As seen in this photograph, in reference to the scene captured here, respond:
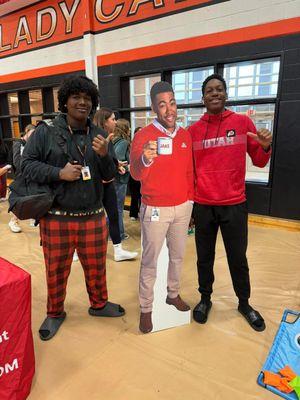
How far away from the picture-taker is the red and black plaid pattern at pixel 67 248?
1.82 metres

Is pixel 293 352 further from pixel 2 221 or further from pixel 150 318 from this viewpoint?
pixel 2 221

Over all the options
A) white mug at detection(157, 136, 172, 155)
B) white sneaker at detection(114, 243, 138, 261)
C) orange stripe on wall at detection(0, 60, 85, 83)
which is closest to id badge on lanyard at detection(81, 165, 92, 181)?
white mug at detection(157, 136, 172, 155)

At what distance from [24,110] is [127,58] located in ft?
11.2

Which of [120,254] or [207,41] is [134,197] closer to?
[120,254]

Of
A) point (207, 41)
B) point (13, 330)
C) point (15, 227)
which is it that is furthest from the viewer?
point (207, 41)

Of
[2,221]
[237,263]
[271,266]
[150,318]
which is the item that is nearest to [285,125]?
[271,266]

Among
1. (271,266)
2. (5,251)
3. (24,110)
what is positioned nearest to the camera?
(271,266)

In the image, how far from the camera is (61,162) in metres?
1.75

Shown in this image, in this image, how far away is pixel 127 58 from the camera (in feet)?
17.2

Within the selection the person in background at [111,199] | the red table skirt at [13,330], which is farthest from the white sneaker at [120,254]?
the red table skirt at [13,330]

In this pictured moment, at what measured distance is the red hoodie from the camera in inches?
73.6

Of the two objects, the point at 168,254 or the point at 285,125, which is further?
the point at 285,125

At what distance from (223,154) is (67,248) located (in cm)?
112

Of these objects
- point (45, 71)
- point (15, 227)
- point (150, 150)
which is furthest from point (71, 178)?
point (45, 71)
